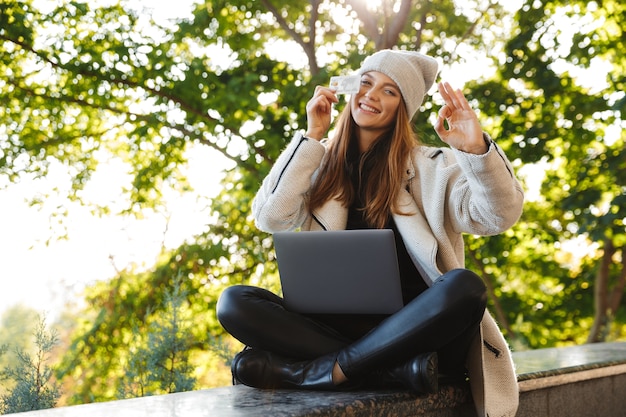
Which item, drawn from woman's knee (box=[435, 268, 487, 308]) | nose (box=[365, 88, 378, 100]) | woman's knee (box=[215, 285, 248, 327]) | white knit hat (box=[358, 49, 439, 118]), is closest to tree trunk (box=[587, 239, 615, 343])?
white knit hat (box=[358, 49, 439, 118])

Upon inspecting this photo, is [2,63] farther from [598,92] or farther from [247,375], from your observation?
[598,92]

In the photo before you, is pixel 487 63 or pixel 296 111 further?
pixel 487 63

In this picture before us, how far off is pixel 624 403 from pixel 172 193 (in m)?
3.42

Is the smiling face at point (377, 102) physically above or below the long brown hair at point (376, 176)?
above

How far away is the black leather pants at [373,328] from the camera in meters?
1.79

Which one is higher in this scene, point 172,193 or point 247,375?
point 172,193

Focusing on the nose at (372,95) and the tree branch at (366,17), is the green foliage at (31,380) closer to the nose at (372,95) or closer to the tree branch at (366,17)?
the nose at (372,95)

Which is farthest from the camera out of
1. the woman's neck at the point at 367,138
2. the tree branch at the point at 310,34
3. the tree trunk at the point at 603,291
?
the tree trunk at the point at 603,291

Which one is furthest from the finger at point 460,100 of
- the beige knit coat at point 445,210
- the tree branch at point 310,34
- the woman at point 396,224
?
the tree branch at point 310,34

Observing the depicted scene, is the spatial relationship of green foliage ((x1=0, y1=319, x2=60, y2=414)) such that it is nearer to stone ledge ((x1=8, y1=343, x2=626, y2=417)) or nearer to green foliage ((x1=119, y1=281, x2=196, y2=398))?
green foliage ((x1=119, y1=281, x2=196, y2=398))

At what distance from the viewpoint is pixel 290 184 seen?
2.21m

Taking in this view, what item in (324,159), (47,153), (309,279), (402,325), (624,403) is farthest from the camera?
(47,153)

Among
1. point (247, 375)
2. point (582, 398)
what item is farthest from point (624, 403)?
point (247, 375)

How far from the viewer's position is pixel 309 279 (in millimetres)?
1957
